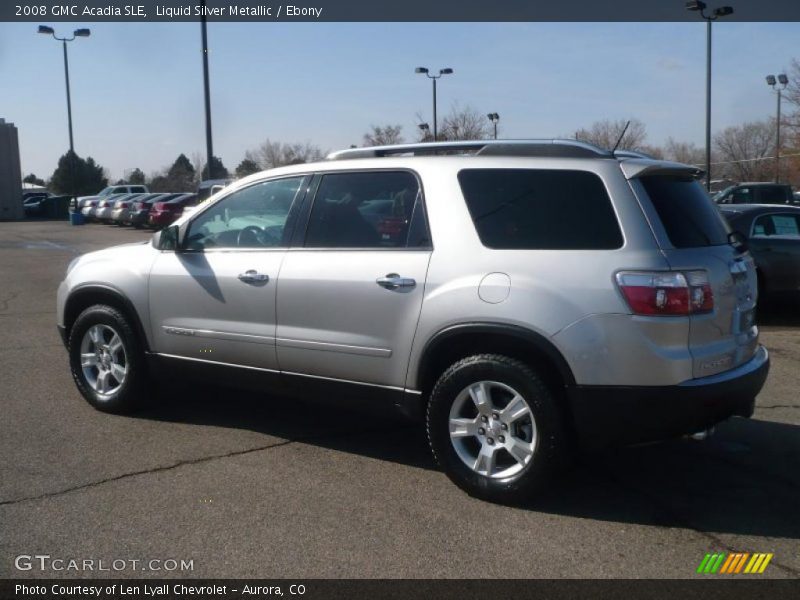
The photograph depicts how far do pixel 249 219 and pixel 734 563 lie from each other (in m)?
3.63

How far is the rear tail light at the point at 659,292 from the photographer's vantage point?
4.13 meters

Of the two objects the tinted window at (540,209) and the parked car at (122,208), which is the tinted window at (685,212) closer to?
the tinted window at (540,209)

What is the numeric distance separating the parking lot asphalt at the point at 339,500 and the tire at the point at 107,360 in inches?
6.0

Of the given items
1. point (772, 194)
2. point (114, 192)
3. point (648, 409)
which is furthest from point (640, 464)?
point (114, 192)

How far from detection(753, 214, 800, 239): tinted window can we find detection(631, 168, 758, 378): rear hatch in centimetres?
666

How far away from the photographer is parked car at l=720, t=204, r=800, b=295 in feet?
34.9

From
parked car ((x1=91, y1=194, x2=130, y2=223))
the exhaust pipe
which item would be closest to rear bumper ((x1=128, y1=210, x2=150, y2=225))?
parked car ((x1=91, y1=194, x2=130, y2=223))

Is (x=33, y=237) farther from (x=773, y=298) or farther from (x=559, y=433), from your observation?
(x=559, y=433)

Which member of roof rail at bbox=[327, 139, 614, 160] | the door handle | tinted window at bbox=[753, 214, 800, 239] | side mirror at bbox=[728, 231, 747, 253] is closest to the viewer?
roof rail at bbox=[327, 139, 614, 160]

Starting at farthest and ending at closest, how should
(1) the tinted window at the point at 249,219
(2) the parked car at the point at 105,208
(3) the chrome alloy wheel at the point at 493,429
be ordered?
1. (2) the parked car at the point at 105,208
2. (1) the tinted window at the point at 249,219
3. (3) the chrome alloy wheel at the point at 493,429

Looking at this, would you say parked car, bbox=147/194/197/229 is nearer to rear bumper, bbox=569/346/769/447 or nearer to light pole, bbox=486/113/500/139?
light pole, bbox=486/113/500/139

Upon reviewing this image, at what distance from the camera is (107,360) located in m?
6.29

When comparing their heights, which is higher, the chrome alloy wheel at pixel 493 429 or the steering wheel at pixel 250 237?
the steering wheel at pixel 250 237
